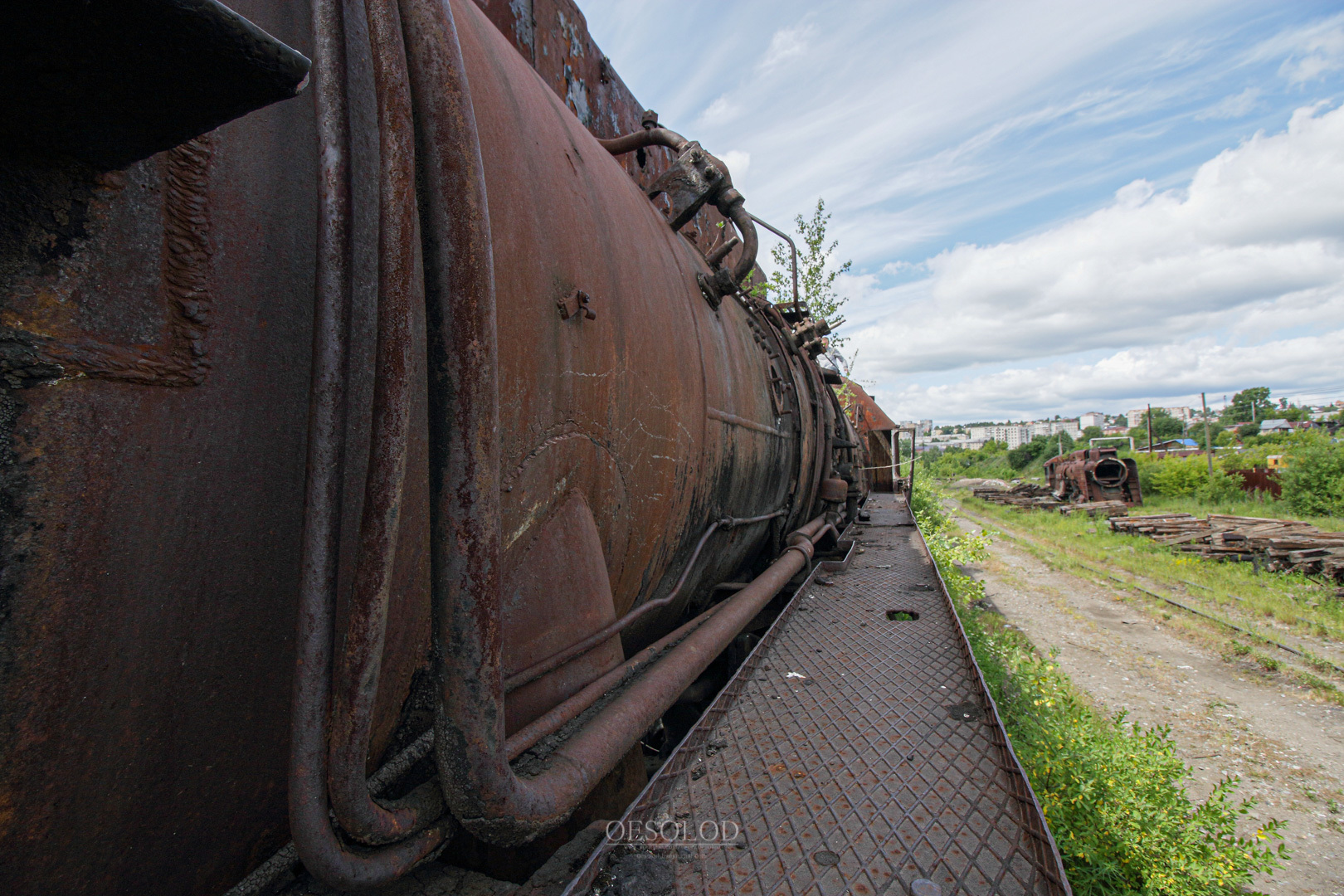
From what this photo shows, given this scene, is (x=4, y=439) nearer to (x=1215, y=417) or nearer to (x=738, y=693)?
(x=738, y=693)

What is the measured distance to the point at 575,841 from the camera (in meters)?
1.33

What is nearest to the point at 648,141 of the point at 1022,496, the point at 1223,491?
the point at 1223,491

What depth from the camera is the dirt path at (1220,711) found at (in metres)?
4.61

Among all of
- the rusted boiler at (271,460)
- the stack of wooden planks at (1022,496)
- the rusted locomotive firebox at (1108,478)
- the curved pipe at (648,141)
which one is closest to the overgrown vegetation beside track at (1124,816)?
the rusted boiler at (271,460)

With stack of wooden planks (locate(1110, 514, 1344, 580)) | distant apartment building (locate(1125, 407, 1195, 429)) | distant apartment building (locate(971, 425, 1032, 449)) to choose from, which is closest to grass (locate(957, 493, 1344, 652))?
stack of wooden planks (locate(1110, 514, 1344, 580))

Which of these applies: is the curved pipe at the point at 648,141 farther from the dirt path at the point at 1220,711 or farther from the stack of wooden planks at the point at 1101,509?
the stack of wooden planks at the point at 1101,509

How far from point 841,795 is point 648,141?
2688 mm

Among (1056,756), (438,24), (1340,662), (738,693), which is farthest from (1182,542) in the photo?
(438,24)

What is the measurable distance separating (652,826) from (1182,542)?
1898cm

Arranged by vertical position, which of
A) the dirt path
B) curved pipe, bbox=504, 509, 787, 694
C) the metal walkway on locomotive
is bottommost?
the dirt path

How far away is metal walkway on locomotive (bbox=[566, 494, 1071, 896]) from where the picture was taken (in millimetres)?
1208

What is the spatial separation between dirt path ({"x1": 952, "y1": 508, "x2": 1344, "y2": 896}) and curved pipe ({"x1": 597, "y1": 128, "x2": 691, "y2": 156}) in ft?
19.1

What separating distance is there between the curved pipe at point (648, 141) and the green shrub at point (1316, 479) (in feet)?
86.0

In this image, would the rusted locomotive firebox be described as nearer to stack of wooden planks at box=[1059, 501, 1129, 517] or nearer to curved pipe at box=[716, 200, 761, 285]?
stack of wooden planks at box=[1059, 501, 1129, 517]
